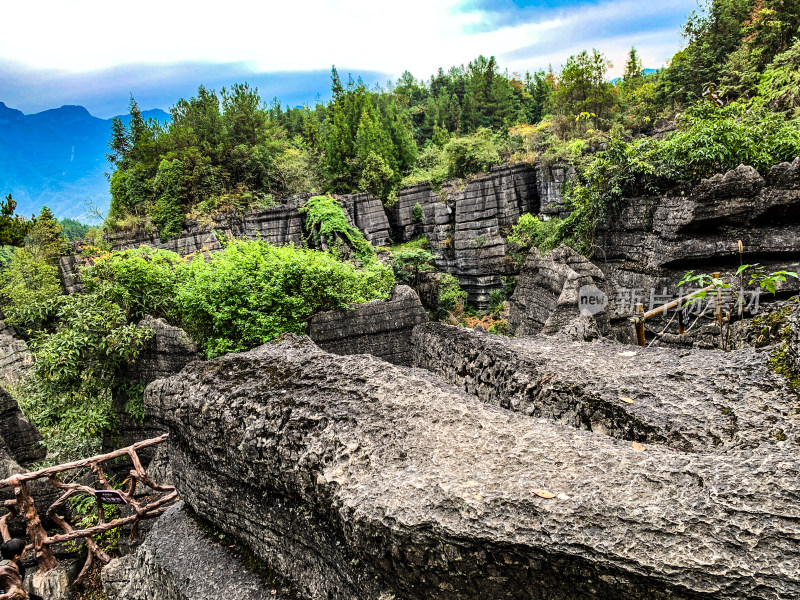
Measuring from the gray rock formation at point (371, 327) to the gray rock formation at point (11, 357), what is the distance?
9.72 metres

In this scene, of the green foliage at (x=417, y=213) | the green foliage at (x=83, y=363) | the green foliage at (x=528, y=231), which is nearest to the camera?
the green foliage at (x=83, y=363)

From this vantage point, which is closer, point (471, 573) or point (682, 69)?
point (471, 573)

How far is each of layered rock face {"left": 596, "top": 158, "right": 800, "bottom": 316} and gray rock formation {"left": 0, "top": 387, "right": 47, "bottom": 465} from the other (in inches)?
396

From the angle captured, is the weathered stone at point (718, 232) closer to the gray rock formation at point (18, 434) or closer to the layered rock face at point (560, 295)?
the layered rock face at point (560, 295)

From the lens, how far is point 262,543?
2223 mm

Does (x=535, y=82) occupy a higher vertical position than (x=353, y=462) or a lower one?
higher

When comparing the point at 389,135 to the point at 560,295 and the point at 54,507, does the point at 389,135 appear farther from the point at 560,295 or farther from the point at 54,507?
the point at 54,507

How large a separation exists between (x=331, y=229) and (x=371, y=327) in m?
12.2

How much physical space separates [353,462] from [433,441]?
336 millimetres

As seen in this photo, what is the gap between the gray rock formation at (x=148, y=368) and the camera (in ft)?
20.7

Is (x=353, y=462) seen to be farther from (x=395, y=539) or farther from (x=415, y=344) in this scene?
(x=415, y=344)

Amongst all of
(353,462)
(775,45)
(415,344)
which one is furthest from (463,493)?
(775,45)

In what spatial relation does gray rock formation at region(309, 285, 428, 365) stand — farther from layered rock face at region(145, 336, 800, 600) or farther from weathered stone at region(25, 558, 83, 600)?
layered rock face at region(145, 336, 800, 600)

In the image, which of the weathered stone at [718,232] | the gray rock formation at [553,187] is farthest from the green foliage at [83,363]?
the gray rock formation at [553,187]
